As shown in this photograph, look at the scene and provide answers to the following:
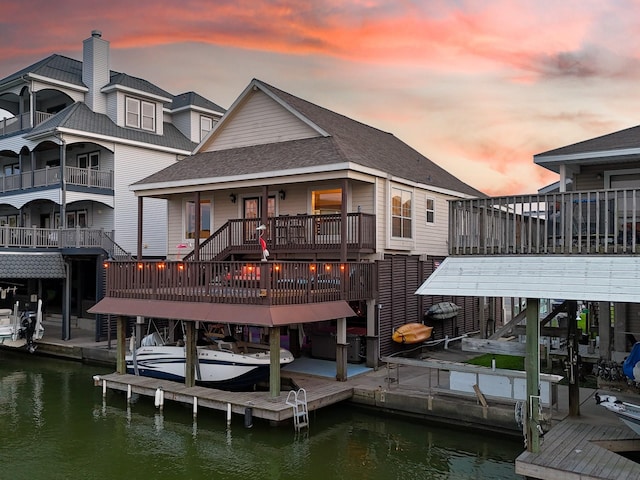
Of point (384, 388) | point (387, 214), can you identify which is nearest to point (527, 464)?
point (384, 388)

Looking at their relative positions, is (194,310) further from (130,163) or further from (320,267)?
(130,163)

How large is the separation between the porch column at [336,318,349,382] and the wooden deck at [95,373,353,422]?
26 centimetres

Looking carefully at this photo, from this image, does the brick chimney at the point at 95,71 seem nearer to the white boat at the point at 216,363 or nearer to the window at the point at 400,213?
the white boat at the point at 216,363

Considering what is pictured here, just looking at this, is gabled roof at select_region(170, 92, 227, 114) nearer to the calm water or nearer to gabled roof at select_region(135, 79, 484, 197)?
gabled roof at select_region(135, 79, 484, 197)

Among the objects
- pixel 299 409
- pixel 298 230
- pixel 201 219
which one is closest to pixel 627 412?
pixel 299 409

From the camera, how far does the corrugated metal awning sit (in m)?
9.08

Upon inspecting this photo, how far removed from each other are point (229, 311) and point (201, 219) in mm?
9334

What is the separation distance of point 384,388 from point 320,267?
12.3 feet

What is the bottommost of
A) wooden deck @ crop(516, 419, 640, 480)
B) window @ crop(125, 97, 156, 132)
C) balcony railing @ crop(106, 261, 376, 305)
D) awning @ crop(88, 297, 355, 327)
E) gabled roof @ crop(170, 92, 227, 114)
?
wooden deck @ crop(516, 419, 640, 480)

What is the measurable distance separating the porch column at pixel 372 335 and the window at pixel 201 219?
8018 millimetres

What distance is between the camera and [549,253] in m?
10.3

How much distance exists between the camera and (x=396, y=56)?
925 inches

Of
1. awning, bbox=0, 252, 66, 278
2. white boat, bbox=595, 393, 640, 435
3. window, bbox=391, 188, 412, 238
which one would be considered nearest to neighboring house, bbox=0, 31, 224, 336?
awning, bbox=0, 252, 66, 278

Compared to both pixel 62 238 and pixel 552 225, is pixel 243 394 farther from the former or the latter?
pixel 62 238
